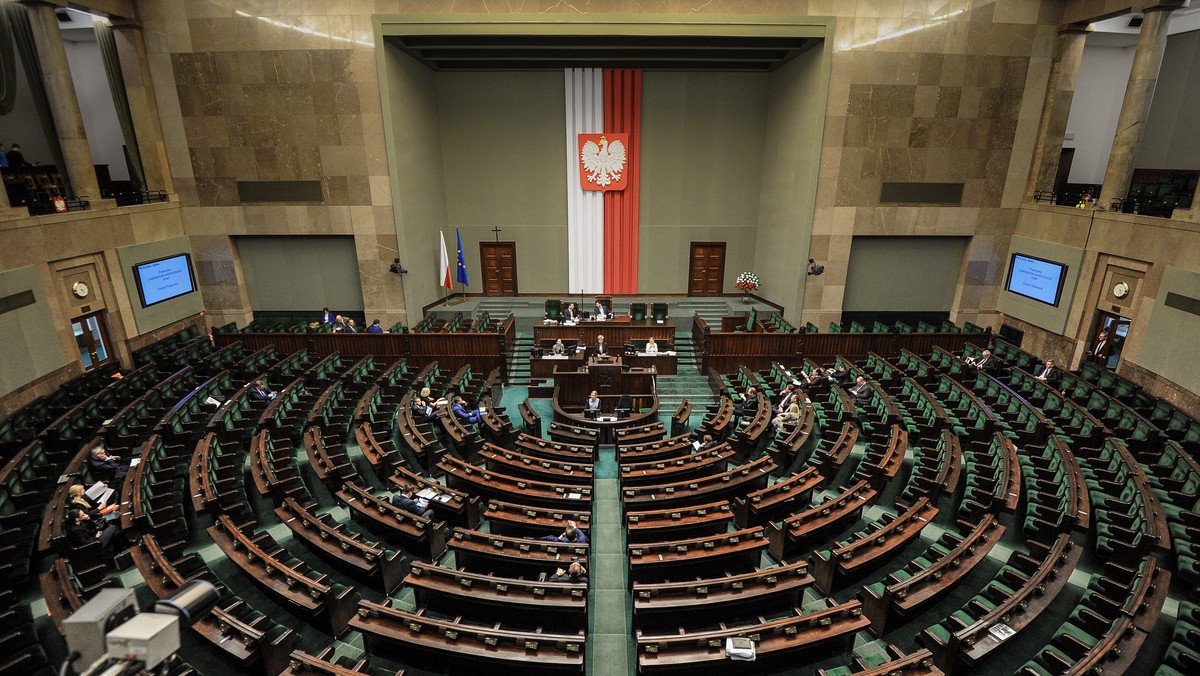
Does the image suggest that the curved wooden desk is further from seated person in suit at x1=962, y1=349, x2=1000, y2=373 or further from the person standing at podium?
seated person in suit at x1=962, y1=349, x2=1000, y2=373

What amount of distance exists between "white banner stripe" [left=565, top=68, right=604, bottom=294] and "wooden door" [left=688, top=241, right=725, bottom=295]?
3.25 metres

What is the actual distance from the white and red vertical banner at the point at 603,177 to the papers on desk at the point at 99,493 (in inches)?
542

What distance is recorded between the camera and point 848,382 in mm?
12555

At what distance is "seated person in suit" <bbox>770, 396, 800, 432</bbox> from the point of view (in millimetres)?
10102

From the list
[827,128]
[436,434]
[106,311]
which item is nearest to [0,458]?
[106,311]

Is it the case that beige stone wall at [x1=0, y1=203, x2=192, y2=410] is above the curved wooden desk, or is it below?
above

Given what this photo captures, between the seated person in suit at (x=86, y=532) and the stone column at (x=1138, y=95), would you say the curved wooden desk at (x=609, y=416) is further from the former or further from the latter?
the stone column at (x=1138, y=95)

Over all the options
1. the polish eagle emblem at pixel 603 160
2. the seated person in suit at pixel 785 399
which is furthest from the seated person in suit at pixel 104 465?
the polish eagle emblem at pixel 603 160

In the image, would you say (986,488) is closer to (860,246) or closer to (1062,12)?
(860,246)

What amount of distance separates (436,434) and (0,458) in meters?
6.83

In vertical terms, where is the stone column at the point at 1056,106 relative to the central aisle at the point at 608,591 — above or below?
above

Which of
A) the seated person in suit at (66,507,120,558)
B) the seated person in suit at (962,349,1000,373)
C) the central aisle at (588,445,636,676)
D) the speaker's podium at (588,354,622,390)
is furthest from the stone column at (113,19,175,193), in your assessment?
the seated person in suit at (962,349,1000,373)

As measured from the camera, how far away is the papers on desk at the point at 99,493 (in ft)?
24.4

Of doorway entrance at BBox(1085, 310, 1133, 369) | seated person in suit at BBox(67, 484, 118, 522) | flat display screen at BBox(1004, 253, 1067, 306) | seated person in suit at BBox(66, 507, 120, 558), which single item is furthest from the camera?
flat display screen at BBox(1004, 253, 1067, 306)
